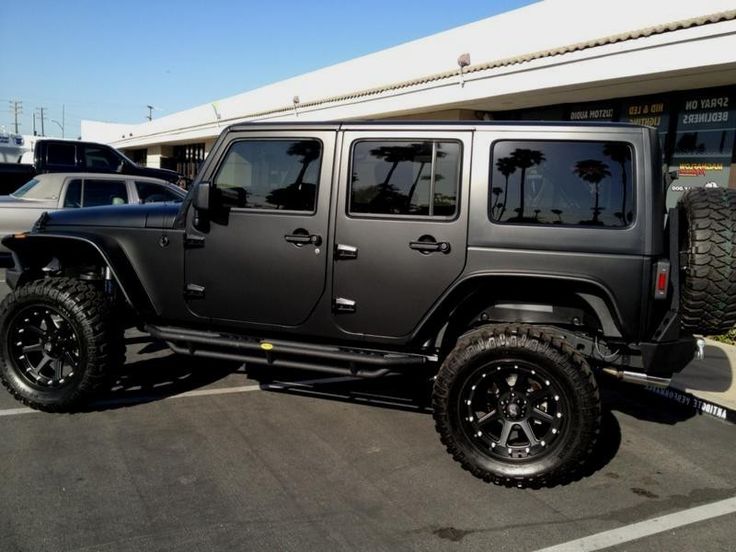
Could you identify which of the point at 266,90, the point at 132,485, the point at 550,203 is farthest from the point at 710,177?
the point at 266,90

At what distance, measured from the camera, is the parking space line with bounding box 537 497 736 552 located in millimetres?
3096

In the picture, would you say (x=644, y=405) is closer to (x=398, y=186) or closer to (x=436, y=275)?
(x=436, y=275)

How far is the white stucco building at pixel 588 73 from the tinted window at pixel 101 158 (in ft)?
17.9

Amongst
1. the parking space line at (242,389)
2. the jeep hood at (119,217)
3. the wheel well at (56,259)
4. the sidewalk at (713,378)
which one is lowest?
the parking space line at (242,389)

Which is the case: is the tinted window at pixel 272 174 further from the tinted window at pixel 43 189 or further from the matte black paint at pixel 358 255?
the tinted window at pixel 43 189

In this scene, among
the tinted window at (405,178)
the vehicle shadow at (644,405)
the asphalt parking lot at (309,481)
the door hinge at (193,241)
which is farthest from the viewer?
the vehicle shadow at (644,405)

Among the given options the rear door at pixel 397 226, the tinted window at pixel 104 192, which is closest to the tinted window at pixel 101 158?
the tinted window at pixel 104 192

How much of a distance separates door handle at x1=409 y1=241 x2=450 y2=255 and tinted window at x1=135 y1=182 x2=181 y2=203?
699cm

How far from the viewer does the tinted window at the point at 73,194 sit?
9656mm

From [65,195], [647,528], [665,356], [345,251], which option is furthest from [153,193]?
[647,528]

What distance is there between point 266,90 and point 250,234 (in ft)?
59.9

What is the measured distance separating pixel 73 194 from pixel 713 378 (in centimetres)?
895

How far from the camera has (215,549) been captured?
292cm

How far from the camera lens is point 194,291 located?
435cm
